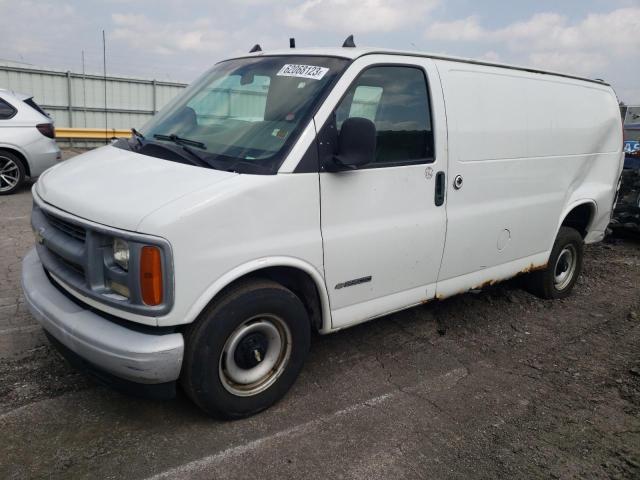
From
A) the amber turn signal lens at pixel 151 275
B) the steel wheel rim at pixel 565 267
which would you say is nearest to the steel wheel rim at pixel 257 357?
the amber turn signal lens at pixel 151 275

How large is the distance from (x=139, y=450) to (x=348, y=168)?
1924mm

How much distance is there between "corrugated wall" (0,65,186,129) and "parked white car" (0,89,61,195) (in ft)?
22.7

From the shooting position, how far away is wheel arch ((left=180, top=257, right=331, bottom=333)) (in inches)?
108

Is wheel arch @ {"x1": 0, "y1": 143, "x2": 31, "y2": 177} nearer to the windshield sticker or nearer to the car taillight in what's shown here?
the car taillight

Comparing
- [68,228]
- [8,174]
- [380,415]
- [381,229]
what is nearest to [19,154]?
[8,174]

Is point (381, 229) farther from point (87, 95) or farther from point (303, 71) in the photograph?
point (87, 95)

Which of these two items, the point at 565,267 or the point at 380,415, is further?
the point at 565,267

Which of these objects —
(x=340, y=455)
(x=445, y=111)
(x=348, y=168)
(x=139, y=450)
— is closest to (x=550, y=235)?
(x=445, y=111)

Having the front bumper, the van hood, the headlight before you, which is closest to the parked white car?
the van hood

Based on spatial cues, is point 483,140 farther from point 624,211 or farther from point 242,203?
Result: point 624,211

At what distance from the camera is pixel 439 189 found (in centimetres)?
375

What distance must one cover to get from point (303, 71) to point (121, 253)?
1608 millimetres

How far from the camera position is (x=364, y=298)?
352 centimetres

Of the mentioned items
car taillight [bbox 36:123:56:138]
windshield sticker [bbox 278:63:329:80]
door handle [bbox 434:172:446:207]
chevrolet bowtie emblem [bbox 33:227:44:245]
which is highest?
windshield sticker [bbox 278:63:329:80]
